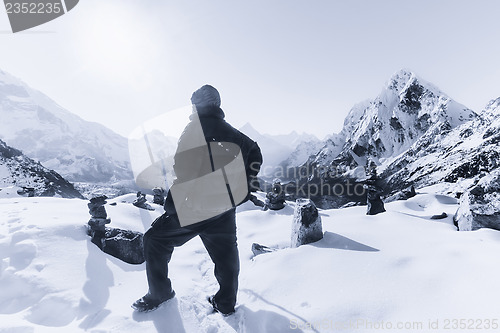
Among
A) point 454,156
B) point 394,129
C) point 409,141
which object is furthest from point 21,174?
point 394,129

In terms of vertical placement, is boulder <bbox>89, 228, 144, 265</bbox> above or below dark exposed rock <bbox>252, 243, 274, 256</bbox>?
above

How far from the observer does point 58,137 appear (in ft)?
416

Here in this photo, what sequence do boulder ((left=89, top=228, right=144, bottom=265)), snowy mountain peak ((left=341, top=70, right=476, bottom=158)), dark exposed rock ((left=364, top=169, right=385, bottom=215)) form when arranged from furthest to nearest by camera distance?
snowy mountain peak ((left=341, top=70, right=476, bottom=158)), dark exposed rock ((left=364, top=169, right=385, bottom=215)), boulder ((left=89, top=228, right=144, bottom=265))

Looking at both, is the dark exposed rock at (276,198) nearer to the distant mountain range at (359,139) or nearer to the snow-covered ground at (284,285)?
the snow-covered ground at (284,285)

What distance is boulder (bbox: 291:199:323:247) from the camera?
210 inches

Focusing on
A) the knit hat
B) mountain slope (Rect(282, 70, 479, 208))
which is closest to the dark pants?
the knit hat

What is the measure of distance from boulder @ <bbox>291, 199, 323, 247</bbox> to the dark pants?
8.22 ft

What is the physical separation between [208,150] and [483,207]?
6.52 m

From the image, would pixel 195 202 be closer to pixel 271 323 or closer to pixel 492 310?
pixel 271 323

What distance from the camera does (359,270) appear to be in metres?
3.56

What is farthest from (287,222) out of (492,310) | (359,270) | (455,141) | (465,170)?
(455,141)

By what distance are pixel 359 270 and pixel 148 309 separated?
2.75m

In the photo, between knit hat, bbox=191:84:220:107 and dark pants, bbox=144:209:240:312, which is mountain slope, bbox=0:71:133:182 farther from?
knit hat, bbox=191:84:220:107

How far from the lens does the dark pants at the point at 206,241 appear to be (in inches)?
124
